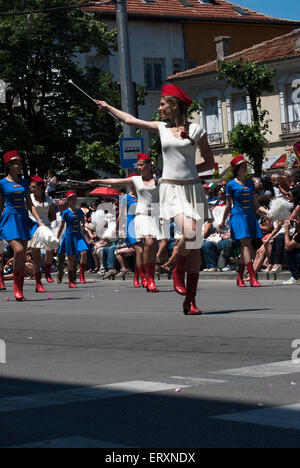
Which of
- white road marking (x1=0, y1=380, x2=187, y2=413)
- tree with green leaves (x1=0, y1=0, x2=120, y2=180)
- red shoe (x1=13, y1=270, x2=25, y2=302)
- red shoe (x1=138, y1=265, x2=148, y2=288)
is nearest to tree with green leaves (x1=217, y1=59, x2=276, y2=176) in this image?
tree with green leaves (x1=0, y1=0, x2=120, y2=180)

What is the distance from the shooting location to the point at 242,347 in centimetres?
795

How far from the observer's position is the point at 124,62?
79.9 feet

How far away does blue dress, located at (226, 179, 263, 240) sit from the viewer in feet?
55.3

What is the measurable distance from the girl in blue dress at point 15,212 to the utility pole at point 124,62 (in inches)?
369

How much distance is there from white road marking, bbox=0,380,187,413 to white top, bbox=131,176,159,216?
1042 cm

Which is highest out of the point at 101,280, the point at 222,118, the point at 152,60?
the point at 152,60

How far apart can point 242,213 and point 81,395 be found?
1131 cm

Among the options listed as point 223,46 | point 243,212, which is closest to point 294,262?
point 243,212

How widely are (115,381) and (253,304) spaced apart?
21.5ft

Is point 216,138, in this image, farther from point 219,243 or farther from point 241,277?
point 241,277

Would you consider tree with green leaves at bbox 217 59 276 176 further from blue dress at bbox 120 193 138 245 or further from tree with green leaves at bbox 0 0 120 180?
blue dress at bbox 120 193 138 245

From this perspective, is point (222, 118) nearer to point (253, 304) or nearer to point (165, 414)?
point (253, 304)

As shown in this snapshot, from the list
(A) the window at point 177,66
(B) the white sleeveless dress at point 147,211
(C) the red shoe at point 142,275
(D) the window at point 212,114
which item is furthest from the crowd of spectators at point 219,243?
(A) the window at point 177,66
